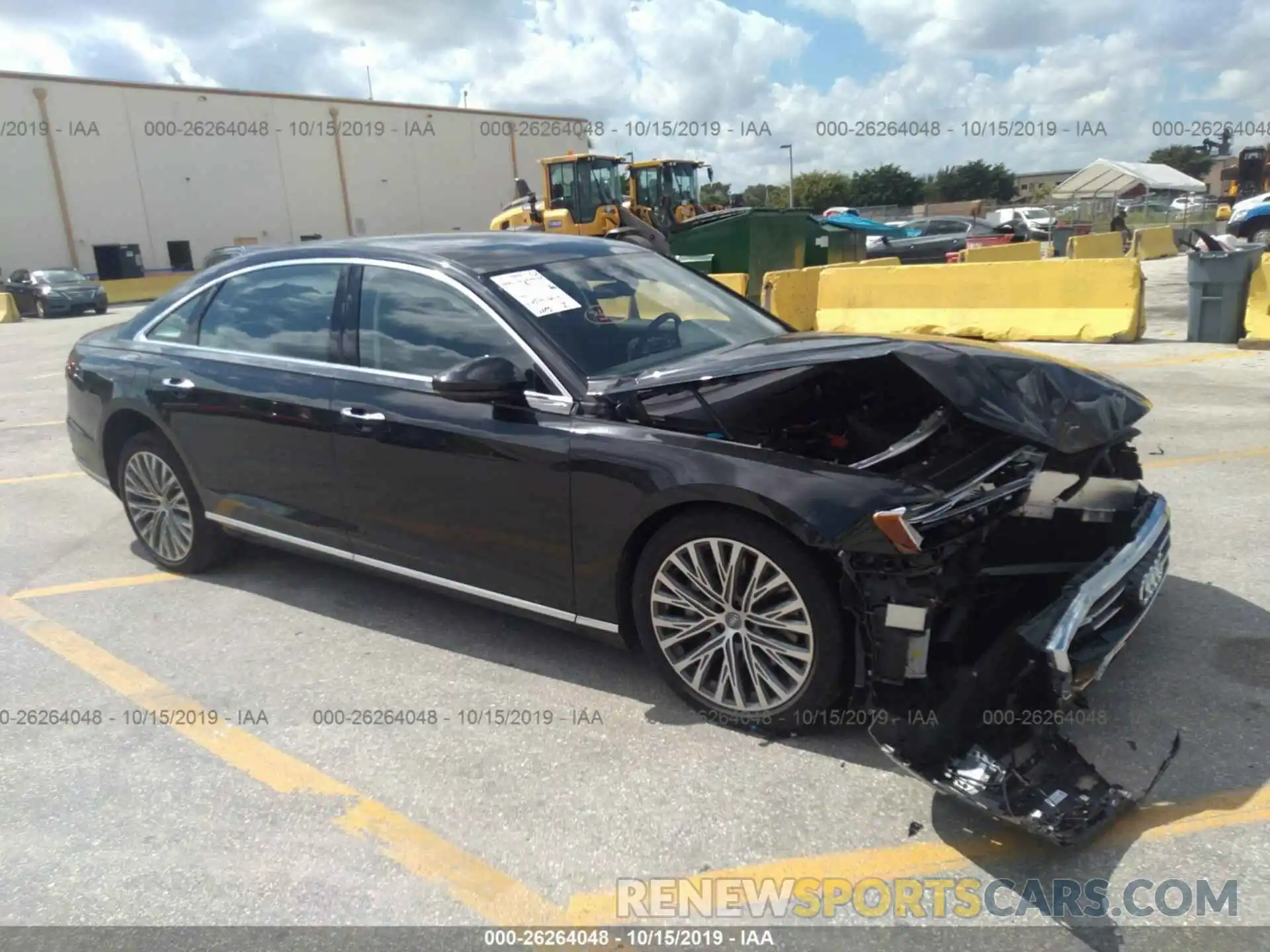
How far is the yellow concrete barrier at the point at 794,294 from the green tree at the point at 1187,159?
107 m

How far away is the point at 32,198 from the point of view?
36.0 metres

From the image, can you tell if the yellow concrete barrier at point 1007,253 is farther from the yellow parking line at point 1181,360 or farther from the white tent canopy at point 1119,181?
the white tent canopy at point 1119,181

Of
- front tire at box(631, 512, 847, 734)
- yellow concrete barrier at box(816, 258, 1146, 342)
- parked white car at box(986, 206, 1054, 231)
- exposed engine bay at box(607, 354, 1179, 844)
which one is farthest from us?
parked white car at box(986, 206, 1054, 231)

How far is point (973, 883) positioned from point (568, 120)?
2303 inches

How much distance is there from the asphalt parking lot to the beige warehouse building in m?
29.4

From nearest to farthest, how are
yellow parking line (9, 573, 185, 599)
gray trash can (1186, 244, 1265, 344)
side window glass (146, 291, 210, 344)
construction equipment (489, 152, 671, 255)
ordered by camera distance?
side window glass (146, 291, 210, 344) → yellow parking line (9, 573, 185, 599) → gray trash can (1186, 244, 1265, 344) → construction equipment (489, 152, 671, 255)

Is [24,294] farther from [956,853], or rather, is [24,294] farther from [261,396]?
[956,853]

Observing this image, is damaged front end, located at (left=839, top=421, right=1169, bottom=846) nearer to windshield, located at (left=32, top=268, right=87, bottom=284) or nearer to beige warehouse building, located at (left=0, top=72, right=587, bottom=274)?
windshield, located at (left=32, top=268, right=87, bottom=284)

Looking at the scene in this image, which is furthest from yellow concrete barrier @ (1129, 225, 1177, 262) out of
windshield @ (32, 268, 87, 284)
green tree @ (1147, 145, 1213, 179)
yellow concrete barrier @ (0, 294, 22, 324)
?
green tree @ (1147, 145, 1213, 179)

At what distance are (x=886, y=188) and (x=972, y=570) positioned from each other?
295 feet

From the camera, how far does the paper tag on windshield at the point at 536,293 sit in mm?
3686

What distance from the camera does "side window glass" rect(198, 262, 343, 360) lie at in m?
4.17

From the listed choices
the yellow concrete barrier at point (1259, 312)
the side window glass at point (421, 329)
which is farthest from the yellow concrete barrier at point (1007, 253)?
the side window glass at point (421, 329)

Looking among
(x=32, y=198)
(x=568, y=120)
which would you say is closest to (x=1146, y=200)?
(x=568, y=120)
